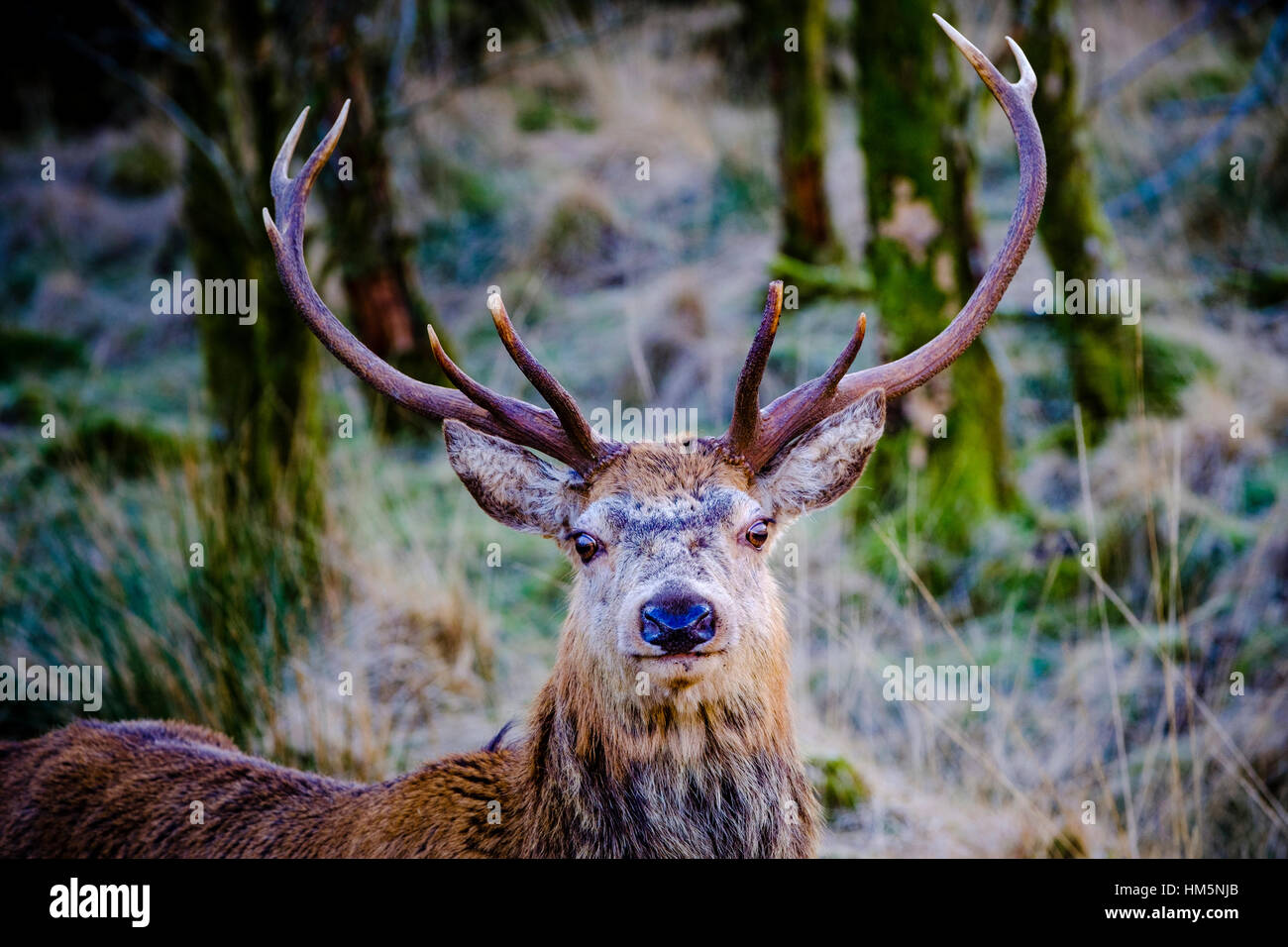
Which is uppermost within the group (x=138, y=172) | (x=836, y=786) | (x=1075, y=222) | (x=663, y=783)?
(x=138, y=172)

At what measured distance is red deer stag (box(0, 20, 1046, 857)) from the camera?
9.40 feet

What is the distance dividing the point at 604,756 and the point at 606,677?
192 mm

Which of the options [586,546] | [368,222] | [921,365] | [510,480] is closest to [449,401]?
[510,480]

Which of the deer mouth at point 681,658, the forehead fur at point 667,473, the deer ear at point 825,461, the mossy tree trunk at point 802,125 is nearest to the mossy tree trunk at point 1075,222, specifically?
the mossy tree trunk at point 802,125

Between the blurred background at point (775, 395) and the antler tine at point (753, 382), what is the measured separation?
959 mm

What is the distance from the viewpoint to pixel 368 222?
6.52 meters

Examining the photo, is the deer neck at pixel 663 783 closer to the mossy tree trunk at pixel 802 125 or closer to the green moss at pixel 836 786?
the green moss at pixel 836 786

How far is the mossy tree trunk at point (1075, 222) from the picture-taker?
6.09 metres

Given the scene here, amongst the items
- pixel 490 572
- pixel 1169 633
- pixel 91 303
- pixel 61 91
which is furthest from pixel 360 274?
pixel 61 91

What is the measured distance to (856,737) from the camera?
478 cm

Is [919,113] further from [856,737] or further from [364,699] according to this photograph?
[364,699]

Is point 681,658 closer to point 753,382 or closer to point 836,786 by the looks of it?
point 753,382
